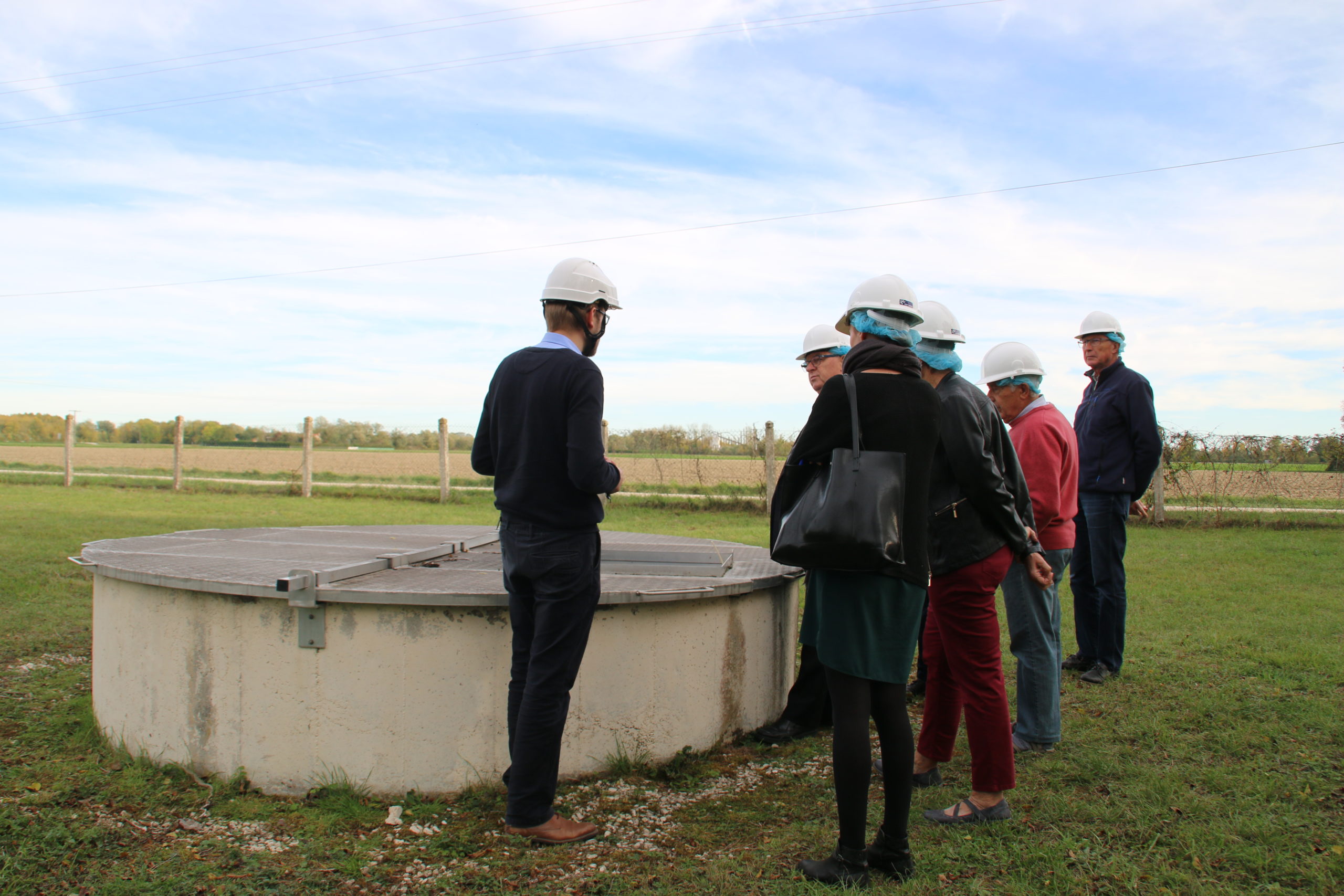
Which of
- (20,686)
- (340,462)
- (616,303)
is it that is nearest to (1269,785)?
(616,303)

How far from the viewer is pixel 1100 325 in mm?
5035

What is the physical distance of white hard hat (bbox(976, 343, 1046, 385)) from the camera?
3.75m

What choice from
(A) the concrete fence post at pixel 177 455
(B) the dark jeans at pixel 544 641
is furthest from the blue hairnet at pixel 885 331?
(A) the concrete fence post at pixel 177 455

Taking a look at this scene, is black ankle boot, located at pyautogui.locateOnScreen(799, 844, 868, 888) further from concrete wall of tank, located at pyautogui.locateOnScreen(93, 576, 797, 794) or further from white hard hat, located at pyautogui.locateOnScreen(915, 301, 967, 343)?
white hard hat, located at pyautogui.locateOnScreen(915, 301, 967, 343)

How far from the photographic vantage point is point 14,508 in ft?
46.3

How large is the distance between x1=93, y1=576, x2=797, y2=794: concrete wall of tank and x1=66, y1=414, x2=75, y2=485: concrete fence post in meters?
21.4

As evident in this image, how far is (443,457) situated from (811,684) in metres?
14.3

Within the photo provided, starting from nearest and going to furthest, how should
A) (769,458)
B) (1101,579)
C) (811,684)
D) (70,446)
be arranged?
(811,684) → (1101,579) → (769,458) → (70,446)

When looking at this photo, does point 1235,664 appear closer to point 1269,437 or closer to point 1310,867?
point 1310,867

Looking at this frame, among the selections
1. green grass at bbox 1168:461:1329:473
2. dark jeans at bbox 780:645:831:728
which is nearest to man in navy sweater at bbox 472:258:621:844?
dark jeans at bbox 780:645:831:728

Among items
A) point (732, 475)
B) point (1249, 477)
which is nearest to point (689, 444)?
point (732, 475)

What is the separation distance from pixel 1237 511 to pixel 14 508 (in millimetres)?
19868

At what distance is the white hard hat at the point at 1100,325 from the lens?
5023mm

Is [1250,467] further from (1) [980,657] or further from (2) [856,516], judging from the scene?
(2) [856,516]
